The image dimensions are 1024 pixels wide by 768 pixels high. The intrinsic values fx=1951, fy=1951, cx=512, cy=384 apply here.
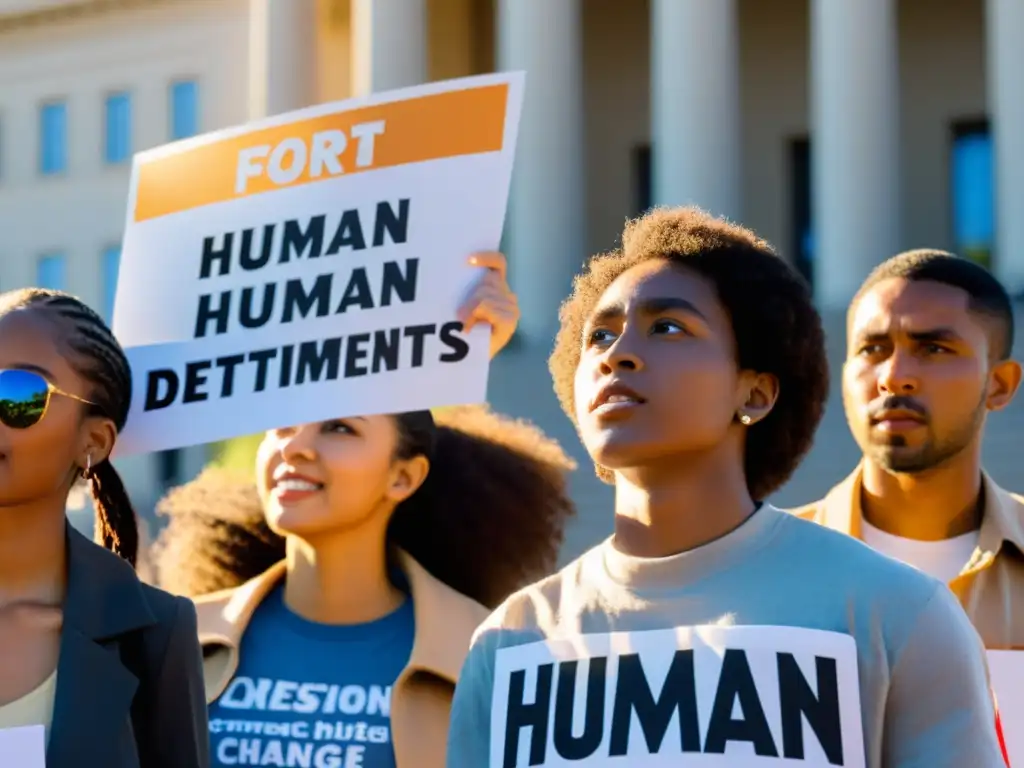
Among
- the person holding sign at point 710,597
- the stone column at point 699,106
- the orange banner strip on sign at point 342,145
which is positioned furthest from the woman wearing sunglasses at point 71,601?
the stone column at point 699,106

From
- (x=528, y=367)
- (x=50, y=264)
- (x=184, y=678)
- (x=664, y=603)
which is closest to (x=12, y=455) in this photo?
(x=184, y=678)

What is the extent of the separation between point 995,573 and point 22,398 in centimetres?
255

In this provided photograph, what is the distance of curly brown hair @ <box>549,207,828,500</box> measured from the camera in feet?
11.9

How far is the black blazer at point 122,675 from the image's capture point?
3.50 meters

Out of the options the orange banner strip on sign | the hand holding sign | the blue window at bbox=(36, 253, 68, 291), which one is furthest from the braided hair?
A: the blue window at bbox=(36, 253, 68, 291)

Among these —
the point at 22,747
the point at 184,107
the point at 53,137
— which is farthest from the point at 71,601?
the point at 53,137

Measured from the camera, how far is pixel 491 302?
198 inches

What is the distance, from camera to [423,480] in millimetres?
5590

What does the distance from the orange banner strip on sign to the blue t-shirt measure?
1.19 metres

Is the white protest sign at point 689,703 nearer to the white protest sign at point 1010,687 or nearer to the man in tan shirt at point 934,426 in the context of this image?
the white protest sign at point 1010,687

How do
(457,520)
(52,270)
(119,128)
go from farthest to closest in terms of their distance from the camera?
(52,270)
(119,128)
(457,520)

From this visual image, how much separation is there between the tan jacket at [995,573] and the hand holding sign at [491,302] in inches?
35.0

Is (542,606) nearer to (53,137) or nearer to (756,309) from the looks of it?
(756,309)

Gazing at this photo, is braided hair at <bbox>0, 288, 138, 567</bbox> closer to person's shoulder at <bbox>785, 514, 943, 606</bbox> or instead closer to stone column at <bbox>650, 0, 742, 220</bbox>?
person's shoulder at <bbox>785, 514, 943, 606</bbox>
